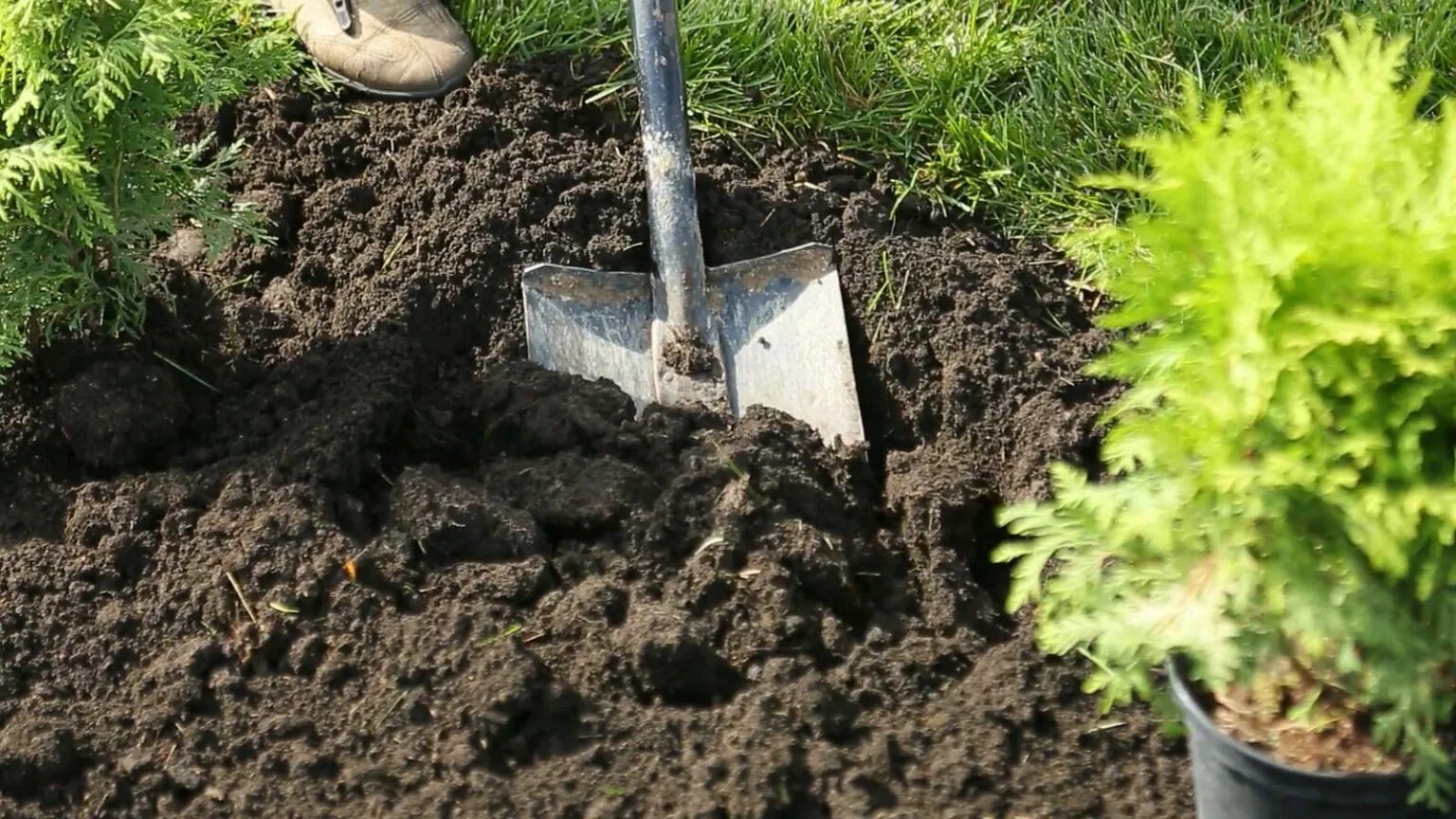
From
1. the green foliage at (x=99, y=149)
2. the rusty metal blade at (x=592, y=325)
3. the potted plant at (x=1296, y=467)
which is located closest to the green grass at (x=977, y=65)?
the rusty metal blade at (x=592, y=325)

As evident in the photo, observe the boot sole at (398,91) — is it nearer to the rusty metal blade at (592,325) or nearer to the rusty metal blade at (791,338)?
the rusty metal blade at (592,325)

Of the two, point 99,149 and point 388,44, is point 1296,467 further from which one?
point 388,44

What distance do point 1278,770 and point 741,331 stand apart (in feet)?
4.94

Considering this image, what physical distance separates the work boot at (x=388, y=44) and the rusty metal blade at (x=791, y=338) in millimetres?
815

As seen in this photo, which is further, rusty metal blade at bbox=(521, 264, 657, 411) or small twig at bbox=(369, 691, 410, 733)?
rusty metal blade at bbox=(521, 264, 657, 411)

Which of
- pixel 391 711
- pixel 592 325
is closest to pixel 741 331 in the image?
pixel 592 325

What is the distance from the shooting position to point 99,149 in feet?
8.82

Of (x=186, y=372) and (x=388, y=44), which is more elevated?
(x=388, y=44)

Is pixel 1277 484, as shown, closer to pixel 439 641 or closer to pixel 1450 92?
pixel 439 641

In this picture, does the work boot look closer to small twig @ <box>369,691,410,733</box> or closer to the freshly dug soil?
the freshly dug soil

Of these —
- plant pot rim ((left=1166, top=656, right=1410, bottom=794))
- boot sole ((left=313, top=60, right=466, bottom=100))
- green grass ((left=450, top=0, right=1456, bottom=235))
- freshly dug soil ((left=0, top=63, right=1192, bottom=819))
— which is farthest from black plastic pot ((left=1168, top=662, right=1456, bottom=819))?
boot sole ((left=313, top=60, right=466, bottom=100))

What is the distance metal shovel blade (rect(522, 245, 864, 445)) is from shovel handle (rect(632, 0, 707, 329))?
56 millimetres

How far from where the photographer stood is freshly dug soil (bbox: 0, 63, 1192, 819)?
7.50ft

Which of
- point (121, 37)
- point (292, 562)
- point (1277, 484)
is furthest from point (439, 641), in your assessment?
point (1277, 484)
